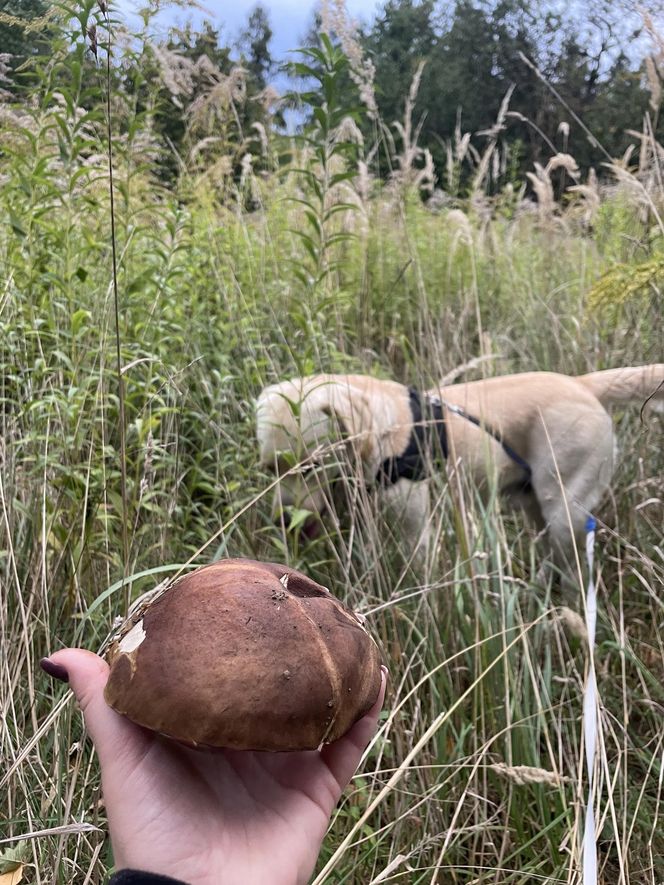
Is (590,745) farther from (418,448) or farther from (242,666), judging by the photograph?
(418,448)

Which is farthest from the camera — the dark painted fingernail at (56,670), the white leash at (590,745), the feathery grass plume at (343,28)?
the feathery grass plume at (343,28)

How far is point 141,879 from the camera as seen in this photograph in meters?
0.78

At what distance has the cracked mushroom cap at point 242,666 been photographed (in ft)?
2.61

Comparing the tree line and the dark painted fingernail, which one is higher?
the tree line

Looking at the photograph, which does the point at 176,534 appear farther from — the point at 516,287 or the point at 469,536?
the point at 516,287

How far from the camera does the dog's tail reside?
3.14 m

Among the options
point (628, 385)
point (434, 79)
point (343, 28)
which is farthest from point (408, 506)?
point (434, 79)

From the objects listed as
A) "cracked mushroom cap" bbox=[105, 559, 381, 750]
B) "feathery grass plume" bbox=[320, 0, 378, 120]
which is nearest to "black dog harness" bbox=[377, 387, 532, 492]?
"feathery grass plume" bbox=[320, 0, 378, 120]

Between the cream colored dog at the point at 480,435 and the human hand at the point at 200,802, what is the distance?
1.51m

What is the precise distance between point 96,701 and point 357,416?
197cm

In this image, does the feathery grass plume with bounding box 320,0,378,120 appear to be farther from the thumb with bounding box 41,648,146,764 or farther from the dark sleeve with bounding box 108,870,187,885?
the dark sleeve with bounding box 108,870,187,885

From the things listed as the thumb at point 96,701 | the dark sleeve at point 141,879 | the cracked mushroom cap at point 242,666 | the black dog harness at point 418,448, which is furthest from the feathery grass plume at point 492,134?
the dark sleeve at point 141,879

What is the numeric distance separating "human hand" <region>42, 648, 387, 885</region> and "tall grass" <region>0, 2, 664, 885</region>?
0.42ft

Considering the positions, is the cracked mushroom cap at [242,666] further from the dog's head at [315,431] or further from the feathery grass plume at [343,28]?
the feathery grass plume at [343,28]
